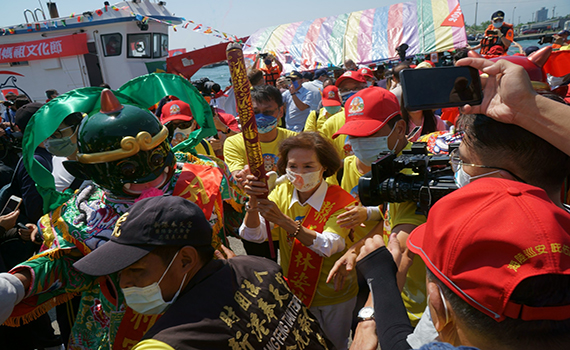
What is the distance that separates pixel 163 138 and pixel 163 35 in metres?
17.0

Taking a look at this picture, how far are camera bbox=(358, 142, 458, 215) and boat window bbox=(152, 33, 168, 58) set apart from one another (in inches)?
666

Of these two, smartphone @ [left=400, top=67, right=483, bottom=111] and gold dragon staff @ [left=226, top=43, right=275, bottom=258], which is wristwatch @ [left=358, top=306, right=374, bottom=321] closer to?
smartphone @ [left=400, top=67, right=483, bottom=111]

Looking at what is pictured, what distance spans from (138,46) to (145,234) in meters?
16.7

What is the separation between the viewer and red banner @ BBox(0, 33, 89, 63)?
50.4 ft

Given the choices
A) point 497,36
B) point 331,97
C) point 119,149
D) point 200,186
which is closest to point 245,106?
point 200,186

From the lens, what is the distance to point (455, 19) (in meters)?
13.8

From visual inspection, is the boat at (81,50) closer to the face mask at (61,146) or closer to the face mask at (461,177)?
the face mask at (61,146)

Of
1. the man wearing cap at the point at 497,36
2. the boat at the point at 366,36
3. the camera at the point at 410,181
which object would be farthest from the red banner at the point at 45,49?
the camera at the point at 410,181

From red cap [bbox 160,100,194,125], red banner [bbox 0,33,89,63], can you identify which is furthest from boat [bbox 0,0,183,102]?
red cap [bbox 160,100,194,125]

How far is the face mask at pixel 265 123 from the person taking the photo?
13.4 ft

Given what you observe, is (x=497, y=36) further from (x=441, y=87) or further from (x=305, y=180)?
(x=441, y=87)

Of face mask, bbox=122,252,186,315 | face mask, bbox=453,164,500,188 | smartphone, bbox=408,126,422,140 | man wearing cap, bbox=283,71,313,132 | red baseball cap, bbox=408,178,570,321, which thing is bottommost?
man wearing cap, bbox=283,71,313,132

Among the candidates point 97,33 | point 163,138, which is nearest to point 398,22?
point 97,33

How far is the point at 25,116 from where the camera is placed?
4.04 meters
